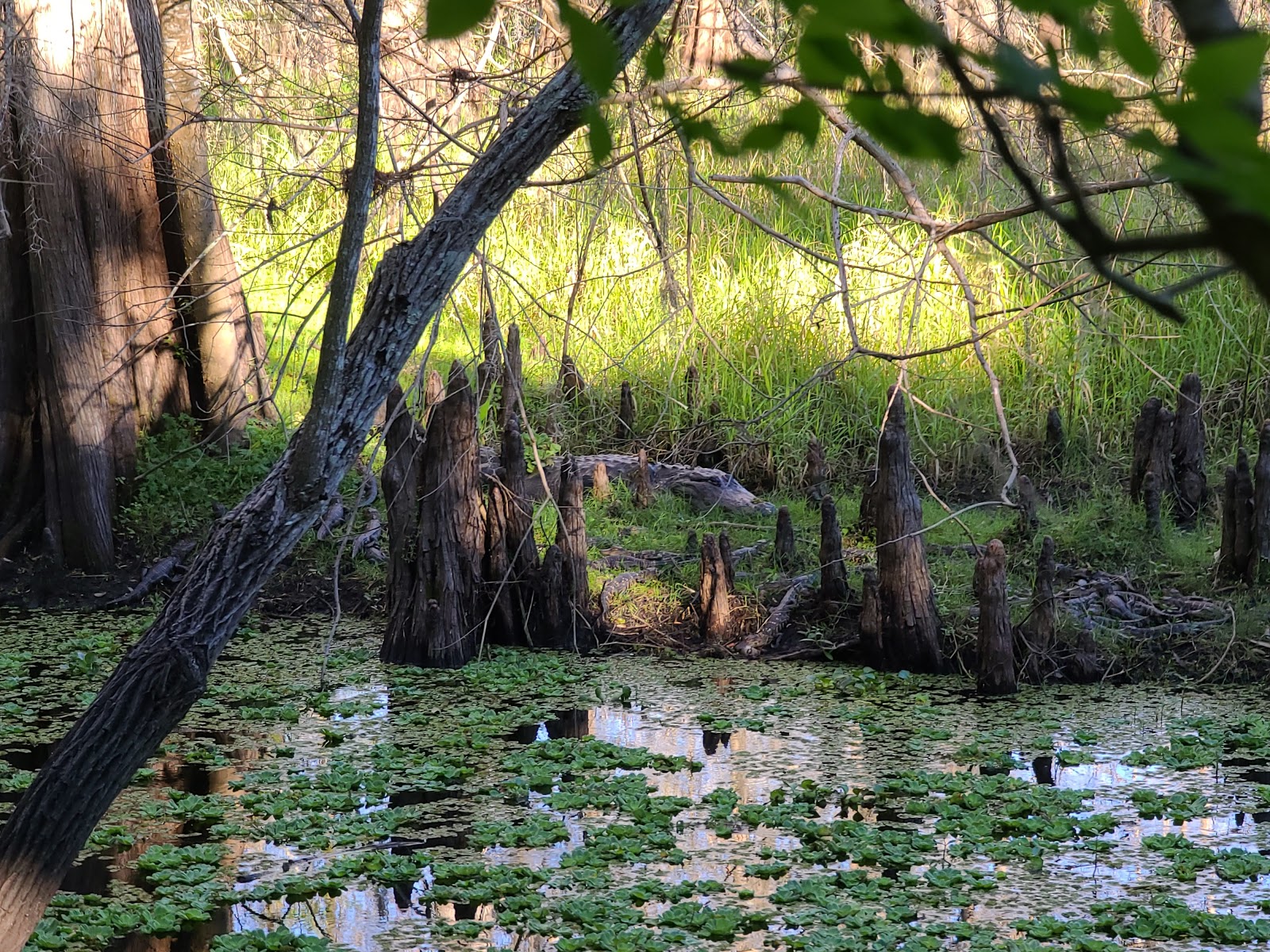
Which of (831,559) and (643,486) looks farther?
(643,486)

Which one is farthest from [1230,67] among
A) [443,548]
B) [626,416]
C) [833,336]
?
[833,336]

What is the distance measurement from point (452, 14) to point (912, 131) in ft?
1.28

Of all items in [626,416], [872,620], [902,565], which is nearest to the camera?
[902,565]

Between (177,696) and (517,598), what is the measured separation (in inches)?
127

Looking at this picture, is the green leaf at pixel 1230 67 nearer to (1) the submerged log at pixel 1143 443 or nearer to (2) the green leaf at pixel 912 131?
(2) the green leaf at pixel 912 131

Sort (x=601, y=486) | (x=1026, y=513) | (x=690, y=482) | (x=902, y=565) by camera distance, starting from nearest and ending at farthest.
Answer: (x=902, y=565)
(x=1026, y=513)
(x=601, y=486)
(x=690, y=482)

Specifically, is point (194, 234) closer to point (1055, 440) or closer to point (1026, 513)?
point (1026, 513)

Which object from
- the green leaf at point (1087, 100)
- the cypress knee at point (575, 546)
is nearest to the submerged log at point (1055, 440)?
the cypress knee at point (575, 546)

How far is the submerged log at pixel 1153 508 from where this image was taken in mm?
6844

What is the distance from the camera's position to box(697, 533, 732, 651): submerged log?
6266 mm

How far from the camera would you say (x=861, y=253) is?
9781mm

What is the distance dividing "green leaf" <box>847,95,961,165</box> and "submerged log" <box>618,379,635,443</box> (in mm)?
7638

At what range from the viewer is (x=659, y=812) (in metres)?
4.42

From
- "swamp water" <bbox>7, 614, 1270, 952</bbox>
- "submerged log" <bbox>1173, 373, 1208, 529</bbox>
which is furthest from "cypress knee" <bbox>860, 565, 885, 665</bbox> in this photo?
"submerged log" <bbox>1173, 373, 1208, 529</bbox>
